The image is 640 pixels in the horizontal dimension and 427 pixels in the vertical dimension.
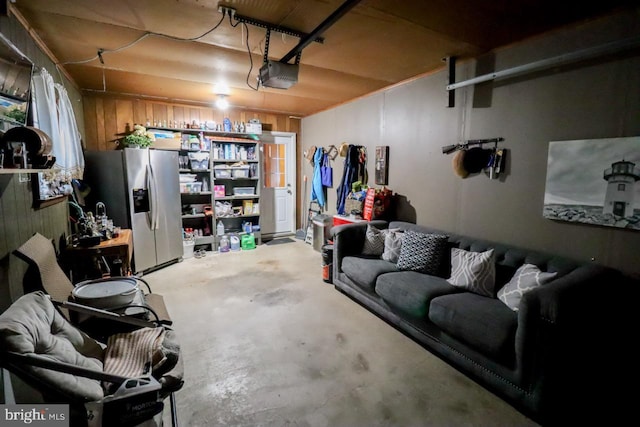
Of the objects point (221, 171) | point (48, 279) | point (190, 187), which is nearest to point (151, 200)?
point (190, 187)

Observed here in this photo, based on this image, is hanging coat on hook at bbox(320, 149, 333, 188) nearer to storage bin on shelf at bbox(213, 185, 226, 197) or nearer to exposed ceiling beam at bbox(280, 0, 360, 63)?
storage bin on shelf at bbox(213, 185, 226, 197)

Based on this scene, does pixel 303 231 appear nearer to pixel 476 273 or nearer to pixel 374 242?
pixel 374 242

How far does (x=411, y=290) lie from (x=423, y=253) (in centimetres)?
54

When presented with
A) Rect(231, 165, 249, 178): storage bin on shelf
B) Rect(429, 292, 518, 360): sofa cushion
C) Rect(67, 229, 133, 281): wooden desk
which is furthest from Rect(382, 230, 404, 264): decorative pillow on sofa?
Rect(231, 165, 249, 178): storage bin on shelf

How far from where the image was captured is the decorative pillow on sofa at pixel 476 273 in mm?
2367

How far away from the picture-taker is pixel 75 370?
1.18 meters

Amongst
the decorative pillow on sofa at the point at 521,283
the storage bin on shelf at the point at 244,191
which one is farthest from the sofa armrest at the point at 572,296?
the storage bin on shelf at the point at 244,191

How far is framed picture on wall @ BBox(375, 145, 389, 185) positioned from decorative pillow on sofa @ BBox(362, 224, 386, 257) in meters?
0.96

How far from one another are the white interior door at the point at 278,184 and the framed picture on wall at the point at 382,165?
2.42 m

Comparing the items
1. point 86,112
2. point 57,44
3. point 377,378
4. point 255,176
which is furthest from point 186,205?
point 377,378

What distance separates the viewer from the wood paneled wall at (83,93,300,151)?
4473 millimetres

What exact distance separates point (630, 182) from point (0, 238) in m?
3.88

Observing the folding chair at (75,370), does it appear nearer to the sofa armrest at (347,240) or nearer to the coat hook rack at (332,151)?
the sofa armrest at (347,240)

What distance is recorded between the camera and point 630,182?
6.60 feet
